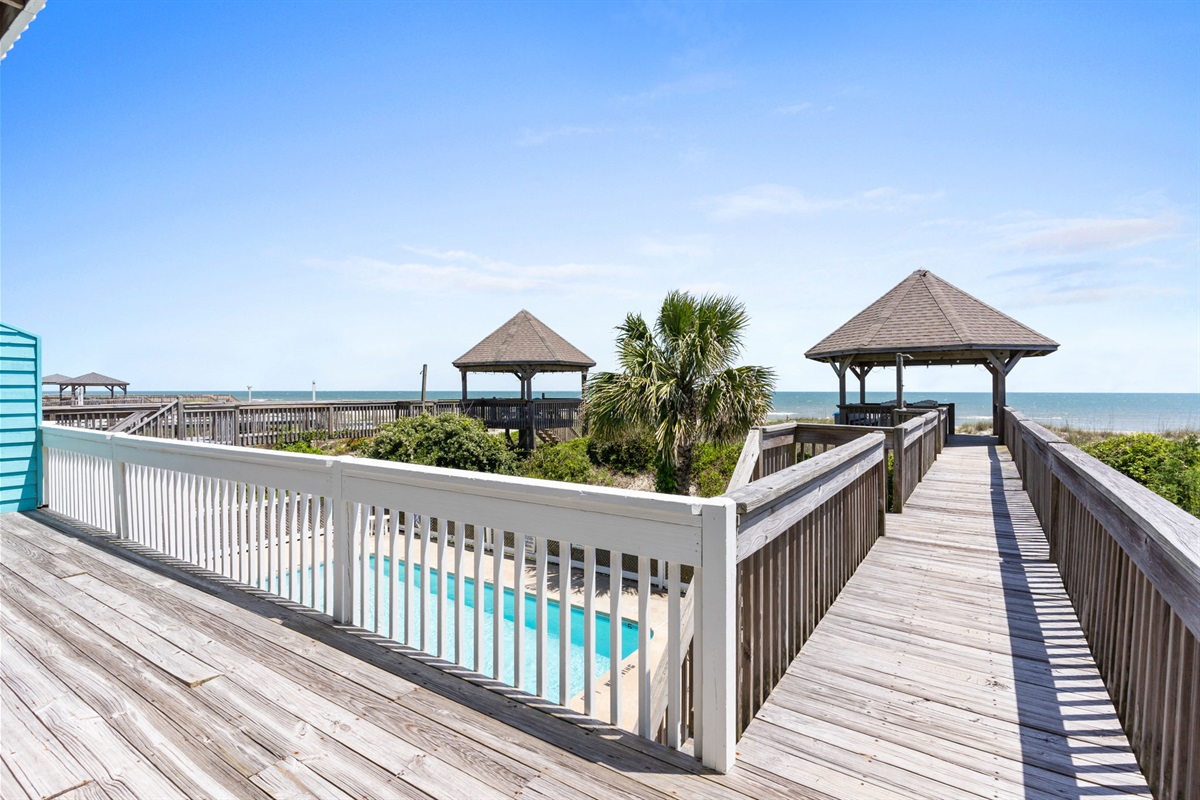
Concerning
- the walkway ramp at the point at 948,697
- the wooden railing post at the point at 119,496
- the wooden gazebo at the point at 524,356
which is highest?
the wooden gazebo at the point at 524,356

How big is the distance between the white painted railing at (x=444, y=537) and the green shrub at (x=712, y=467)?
26.5 feet

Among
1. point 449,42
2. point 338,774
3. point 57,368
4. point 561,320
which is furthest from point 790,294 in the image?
point 57,368

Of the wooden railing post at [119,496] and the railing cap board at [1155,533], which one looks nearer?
the railing cap board at [1155,533]

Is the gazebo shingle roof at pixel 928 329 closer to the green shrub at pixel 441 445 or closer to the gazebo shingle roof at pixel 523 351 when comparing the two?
the gazebo shingle roof at pixel 523 351

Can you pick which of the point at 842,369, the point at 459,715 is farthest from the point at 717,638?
the point at 842,369

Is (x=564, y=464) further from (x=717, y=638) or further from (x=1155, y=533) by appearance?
(x=1155, y=533)

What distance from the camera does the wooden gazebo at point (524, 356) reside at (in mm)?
17438

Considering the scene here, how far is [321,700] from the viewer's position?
2.11 meters

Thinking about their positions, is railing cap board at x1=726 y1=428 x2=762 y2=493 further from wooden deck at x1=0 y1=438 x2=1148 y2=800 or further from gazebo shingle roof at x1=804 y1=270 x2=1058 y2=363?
gazebo shingle roof at x1=804 y1=270 x2=1058 y2=363

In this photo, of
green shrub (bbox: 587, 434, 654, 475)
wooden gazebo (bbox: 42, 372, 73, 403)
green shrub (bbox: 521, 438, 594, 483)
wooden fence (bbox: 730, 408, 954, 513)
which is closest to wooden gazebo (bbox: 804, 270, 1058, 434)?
green shrub (bbox: 587, 434, 654, 475)

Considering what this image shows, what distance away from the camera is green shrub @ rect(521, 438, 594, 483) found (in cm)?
1168

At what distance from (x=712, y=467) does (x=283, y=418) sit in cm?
1076

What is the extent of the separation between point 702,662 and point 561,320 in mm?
42982

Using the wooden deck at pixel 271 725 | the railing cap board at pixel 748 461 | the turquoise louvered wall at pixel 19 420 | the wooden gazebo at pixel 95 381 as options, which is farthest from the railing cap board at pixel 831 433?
the wooden gazebo at pixel 95 381
